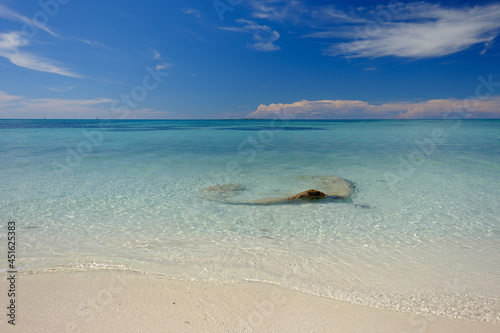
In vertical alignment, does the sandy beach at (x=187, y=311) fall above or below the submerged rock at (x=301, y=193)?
below

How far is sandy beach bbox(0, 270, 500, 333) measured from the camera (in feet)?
11.4

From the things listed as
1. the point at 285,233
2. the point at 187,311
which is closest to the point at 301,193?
the point at 285,233

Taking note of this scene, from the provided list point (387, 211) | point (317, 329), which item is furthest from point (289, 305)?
point (387, 211)

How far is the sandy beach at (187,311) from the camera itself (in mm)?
3461

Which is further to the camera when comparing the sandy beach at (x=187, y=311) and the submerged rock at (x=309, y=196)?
the submerged rock at (x=309, y=196)

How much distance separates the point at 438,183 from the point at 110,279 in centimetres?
1201

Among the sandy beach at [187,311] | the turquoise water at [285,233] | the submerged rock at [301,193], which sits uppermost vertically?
the submerged rock at [301,193]

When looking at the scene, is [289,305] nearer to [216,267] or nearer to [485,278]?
[216,267]

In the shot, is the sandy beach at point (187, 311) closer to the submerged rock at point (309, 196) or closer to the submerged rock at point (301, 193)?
the submerged rock at point (301, 193)

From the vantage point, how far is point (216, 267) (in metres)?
4.97

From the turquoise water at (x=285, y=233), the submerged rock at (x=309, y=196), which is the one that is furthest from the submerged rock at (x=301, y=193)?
the turquoise water at (x=285, y=233)

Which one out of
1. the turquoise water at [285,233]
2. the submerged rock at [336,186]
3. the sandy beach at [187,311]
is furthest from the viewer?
the submerged rock at [336,186]

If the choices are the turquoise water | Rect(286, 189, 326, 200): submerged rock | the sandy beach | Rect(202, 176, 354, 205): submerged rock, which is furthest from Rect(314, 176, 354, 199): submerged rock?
the sandy beach

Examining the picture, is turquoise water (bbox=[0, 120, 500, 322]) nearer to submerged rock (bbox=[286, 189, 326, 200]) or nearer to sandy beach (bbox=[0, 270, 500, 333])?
sandy beach (bbox=[0, 270, 500, 333])
